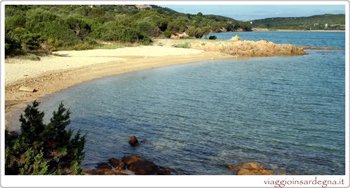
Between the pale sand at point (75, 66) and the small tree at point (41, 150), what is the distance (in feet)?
22.8

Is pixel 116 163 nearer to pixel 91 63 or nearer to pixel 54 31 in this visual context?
pixel 91 63

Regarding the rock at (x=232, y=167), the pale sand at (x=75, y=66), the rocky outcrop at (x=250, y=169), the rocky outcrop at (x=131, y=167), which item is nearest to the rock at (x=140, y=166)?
the rocky outcrop at (x=131, y=167)

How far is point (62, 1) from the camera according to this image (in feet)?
30.9

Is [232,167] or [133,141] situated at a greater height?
[133,141]

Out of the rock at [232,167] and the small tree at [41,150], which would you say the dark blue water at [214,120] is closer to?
the rock at [232,167]

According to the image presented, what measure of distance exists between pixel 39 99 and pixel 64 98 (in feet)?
3.55

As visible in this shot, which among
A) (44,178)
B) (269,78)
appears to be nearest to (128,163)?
(44,178)

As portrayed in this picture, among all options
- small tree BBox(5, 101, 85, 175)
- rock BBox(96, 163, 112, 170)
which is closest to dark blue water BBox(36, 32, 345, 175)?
rock BBox(96, 163, 112, 170)

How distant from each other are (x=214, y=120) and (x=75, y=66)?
1387 cm

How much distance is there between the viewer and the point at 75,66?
85.9ft

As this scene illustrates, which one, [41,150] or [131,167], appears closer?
[41,150]

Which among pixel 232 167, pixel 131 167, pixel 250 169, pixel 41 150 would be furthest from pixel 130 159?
pixel 41 150

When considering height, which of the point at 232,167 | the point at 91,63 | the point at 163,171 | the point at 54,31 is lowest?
the point at 232,167

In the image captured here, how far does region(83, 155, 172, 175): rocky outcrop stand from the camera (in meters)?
9.49
